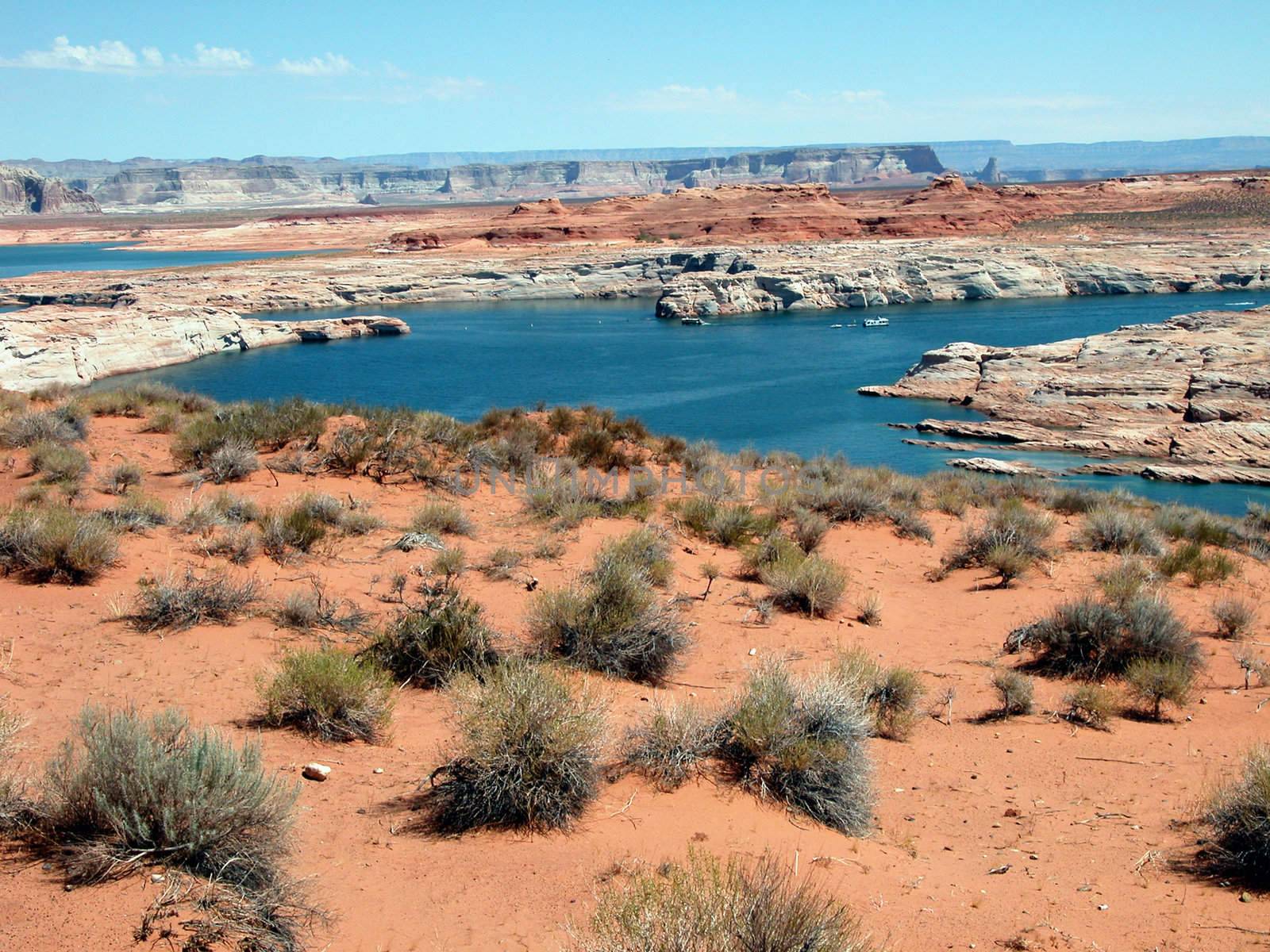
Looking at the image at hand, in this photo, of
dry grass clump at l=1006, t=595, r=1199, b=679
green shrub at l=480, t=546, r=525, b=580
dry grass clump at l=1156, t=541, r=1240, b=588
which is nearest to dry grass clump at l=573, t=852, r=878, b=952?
dry grass clump at l=1006, t=595, r=1199, b=679

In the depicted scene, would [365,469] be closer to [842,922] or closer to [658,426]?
[842,922]

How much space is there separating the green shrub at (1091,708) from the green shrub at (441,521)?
6.67m

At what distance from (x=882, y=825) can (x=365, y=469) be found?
9.98m

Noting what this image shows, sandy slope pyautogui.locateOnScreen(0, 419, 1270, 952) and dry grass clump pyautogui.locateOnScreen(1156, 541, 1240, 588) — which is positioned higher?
sandy slope pyautogui.locateOnScreen(0, 419, 1270, 952)

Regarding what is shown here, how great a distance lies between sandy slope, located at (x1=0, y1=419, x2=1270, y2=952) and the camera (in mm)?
4309

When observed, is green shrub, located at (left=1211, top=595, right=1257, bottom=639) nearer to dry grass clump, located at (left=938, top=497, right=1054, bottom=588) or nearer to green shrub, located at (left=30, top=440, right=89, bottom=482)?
dry grass clump, located at (left=938, top=497, right=1054, bottom=588)

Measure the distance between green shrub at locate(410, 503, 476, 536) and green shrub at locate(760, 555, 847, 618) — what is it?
146 inches

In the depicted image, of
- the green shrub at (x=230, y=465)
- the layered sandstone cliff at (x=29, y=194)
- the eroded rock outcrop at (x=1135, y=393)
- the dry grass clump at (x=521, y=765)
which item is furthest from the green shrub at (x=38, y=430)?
the layered sandstone cliff at (x=29, y=194)

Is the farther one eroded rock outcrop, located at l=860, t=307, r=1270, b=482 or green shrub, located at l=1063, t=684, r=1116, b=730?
eroded rock outcrop, located at l=860, t=307, r=1270, b=482

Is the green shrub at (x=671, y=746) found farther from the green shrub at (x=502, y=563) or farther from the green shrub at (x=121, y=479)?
the green shrub at (x=121, y=479)

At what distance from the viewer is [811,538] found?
1202cm

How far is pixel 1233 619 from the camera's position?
9359 mm

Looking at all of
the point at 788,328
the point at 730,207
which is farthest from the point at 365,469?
the point at 730,207

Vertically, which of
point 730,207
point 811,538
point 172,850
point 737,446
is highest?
point 730,207
